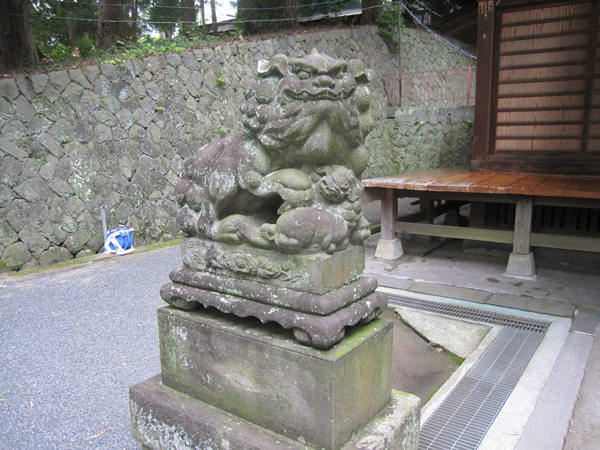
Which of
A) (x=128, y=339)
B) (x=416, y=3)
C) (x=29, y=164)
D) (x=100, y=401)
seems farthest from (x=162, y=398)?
(x=416, y=3)

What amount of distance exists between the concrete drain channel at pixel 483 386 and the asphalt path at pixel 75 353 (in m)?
1.87

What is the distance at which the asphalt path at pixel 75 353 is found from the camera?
279 centimetres

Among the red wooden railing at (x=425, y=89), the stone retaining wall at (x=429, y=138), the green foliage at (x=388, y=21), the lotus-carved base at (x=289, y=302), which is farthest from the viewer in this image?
the green foliage at (x=388, y=21)

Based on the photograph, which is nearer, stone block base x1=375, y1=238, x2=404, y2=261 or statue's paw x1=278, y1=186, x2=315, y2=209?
statue's paw x1=278, y1=186, x2=315, y2=209

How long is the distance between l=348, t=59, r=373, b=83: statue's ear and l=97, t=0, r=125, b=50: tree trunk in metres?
9.90

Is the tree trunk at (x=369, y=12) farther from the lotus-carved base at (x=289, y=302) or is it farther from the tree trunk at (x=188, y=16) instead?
the lotus-carved base at (x=289, y=302)

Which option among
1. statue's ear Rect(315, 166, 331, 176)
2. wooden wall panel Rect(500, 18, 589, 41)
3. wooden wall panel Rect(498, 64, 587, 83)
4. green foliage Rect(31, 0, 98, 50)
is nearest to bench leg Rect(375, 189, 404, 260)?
wooden wall panel Rect(498, 64, 587, 83)

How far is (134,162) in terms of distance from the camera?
7539 millimetres

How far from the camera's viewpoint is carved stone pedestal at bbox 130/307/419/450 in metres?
1.91

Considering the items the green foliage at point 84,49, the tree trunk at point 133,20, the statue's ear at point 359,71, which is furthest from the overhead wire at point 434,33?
the statue's ear at point 359,71

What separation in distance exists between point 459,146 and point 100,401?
11.7 metres

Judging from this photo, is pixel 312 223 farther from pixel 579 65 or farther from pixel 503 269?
pixel 579 65

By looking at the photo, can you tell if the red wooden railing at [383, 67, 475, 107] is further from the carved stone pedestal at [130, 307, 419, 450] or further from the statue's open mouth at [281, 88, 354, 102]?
the carved stone pedestal at [130, 307, 419, 450]

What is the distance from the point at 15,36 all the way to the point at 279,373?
8267 millimetres
